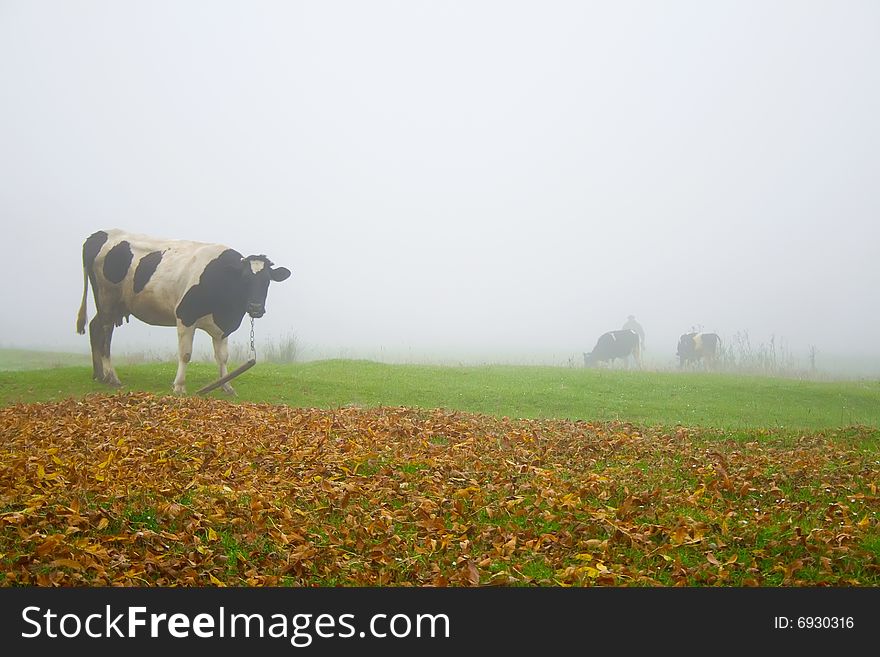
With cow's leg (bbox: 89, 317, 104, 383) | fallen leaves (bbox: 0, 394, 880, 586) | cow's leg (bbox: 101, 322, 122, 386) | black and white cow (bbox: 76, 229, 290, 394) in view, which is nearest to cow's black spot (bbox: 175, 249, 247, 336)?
black and white cow (bbox: 76, 229, 290, 394)

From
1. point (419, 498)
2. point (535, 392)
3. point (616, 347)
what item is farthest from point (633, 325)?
point (419, 498)

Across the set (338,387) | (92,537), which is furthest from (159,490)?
(338,387)

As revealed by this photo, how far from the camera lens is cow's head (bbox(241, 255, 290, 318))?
15.4m

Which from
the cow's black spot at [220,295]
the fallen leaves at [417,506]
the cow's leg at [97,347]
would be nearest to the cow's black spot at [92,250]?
the cow's leg at [97,347]

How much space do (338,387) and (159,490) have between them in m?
9.45

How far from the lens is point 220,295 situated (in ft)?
50.8

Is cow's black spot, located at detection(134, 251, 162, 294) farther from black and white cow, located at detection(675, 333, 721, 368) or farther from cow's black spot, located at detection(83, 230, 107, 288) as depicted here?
black and white cow, located at detection(675, 333, 721, 368)

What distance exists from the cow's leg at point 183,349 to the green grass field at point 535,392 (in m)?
0.83

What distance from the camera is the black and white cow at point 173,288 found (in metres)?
15.3

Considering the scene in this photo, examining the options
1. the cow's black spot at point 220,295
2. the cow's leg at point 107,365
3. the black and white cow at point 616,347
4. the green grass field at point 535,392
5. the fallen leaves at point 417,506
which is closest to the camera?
the fallen leaves at point 417,506

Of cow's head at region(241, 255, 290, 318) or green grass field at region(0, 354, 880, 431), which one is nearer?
green grass field at region(0, 354, 880, 431)

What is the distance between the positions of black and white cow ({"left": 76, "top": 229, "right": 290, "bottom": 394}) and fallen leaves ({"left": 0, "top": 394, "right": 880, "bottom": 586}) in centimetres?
522

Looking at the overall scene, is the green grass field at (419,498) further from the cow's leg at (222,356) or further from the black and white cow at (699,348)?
the black and white cow at (699,348)
